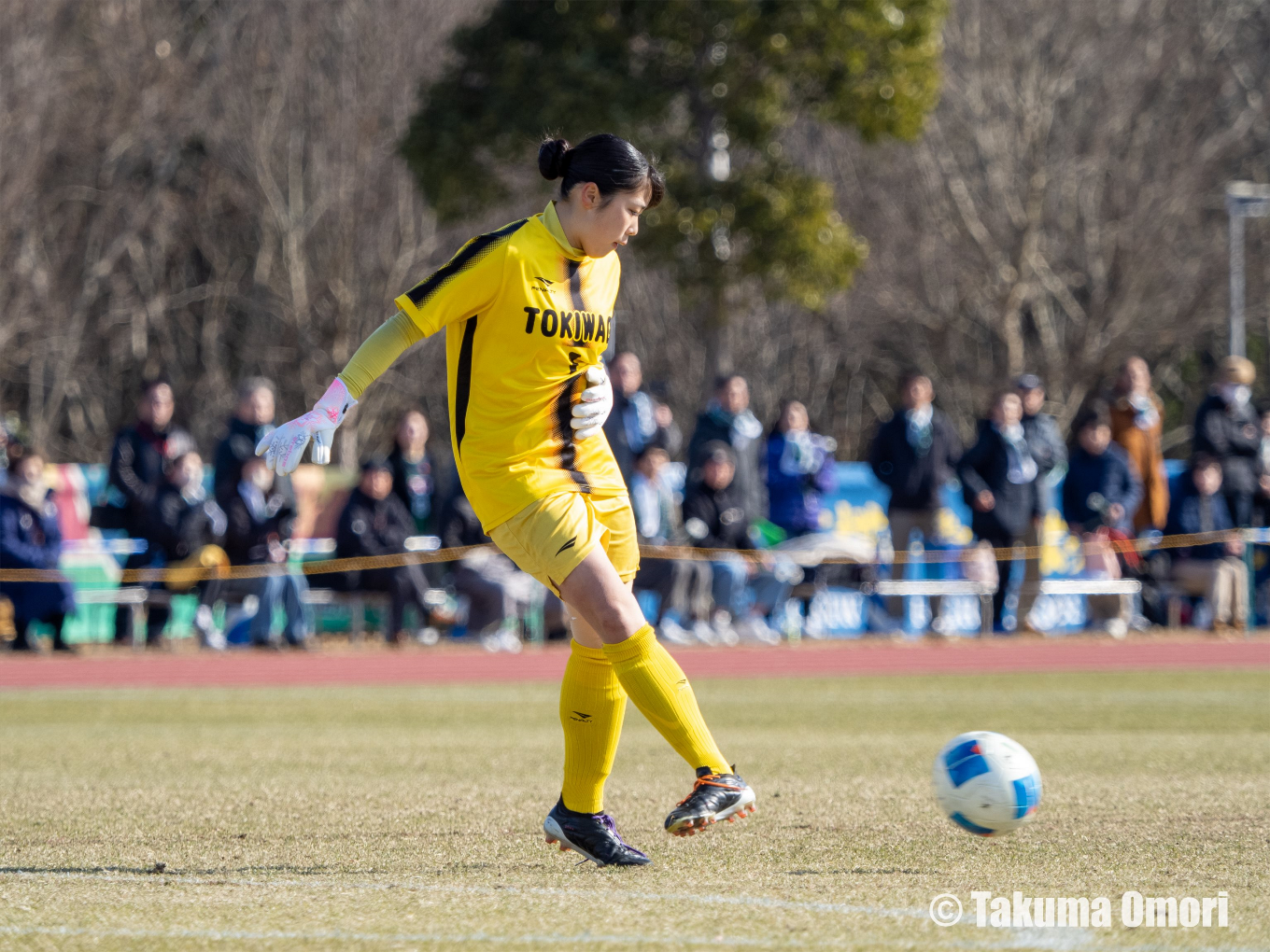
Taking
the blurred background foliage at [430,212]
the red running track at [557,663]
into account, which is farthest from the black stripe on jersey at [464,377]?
the blurred background foliage at [430,212]

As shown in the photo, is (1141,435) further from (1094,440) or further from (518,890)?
(518,890)

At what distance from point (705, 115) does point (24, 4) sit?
1465 cm

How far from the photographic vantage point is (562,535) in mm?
5137

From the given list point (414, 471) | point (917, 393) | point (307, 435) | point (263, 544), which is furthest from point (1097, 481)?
point (307, 435)

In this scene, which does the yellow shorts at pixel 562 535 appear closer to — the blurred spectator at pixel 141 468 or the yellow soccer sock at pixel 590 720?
the yellow soccer sock at pixel 590 720

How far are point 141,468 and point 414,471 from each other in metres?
2.73

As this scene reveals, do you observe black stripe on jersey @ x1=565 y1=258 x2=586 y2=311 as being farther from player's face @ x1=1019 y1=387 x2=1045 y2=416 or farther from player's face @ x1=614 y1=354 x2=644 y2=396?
player's face @ x1=1019 y1=387 x2=1045 y2=416

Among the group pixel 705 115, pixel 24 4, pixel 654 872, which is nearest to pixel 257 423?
pixel 705 115

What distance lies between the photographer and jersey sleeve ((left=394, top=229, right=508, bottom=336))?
5.19 metres

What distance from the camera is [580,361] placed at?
5387mm

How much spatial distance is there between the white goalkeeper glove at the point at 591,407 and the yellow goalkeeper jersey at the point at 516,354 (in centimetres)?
2

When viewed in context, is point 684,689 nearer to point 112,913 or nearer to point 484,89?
point 112,913

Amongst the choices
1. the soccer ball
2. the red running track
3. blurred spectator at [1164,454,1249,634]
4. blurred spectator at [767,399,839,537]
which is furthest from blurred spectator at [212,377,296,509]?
the soccer ball

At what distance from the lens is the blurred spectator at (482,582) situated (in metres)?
16.9
